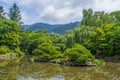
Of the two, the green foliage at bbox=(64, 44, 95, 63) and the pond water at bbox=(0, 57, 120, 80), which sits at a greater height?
the green foliage at bbox=(64, 44, 95, 63)

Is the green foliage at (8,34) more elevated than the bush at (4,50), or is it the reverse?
the green foliage at (8,34)

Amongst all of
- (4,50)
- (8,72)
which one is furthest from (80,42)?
(8,72)

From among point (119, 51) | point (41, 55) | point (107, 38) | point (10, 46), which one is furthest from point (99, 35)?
point (10, 46)

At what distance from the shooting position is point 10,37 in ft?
204

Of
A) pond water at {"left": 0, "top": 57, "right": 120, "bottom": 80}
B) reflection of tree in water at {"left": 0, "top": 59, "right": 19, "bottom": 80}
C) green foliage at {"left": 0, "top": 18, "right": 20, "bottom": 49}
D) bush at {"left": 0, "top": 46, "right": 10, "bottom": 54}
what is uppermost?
green foliage at {"left": 0, "top": 18, "right": 20, "bottom": 49}

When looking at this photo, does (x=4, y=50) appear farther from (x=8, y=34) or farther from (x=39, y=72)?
(x=39, y=72)

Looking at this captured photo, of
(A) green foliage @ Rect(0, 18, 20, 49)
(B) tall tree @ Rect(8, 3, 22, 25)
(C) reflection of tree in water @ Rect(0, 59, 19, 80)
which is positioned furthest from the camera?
(B) tall tree @ Rect(8, 3, 22, 25)

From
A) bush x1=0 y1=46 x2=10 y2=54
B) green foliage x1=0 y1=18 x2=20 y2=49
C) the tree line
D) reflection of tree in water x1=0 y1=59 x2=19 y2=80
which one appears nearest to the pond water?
reflection of tree in water x1=0 y1=59 x2=19 y2=80

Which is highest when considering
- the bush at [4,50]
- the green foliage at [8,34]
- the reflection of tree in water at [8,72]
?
the green foliage at [8,34]

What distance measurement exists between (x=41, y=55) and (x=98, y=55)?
1525 centimetres

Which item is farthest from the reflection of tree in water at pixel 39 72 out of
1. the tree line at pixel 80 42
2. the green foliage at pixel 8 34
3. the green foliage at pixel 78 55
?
the green foliage at pixel 8 34

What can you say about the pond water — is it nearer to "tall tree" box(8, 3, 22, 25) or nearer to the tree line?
the tree line

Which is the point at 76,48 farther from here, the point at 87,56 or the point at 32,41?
the point at 32,41

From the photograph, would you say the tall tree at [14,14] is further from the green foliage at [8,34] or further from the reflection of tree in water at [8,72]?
the reflection of tree in water at [8,72]
